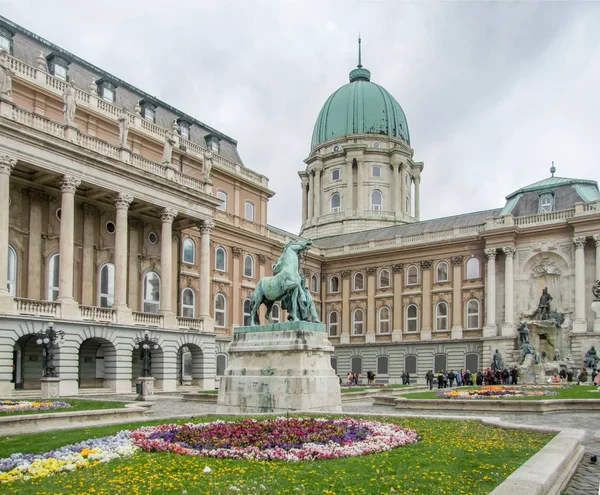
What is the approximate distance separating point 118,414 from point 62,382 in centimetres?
1733

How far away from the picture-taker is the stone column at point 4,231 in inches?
1330

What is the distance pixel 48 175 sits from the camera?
38344 mm

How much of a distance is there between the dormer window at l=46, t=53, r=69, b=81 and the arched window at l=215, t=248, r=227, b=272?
19.6 meters

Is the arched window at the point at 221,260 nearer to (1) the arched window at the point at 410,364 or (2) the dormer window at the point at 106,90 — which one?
(2) the dormer window at the point at 106,90

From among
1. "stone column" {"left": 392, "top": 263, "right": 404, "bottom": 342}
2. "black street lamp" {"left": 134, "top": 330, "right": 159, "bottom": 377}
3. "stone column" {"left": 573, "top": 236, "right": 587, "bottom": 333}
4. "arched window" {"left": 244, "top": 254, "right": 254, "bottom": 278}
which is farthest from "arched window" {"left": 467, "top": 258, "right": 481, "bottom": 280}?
"black street lamp" {"left": 134, "top": 330, "right": 159, "bottom": 377}

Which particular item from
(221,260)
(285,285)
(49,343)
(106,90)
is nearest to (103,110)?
(106,90)

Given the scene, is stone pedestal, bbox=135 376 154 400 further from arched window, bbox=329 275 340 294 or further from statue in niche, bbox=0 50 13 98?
arched window, bbox=329 275 340 294

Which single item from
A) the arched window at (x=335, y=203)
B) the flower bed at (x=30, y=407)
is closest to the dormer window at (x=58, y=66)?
the flower bed at (x=30, y=407)

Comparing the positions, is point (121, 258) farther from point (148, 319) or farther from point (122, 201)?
point (148, 319)

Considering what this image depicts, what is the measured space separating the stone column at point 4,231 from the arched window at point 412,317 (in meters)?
42.2

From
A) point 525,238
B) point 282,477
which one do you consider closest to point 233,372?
point 282,477

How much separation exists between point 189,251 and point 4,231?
20.1 m

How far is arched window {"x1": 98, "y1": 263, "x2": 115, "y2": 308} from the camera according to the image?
A: 143ft

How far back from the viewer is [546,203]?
6066cm
